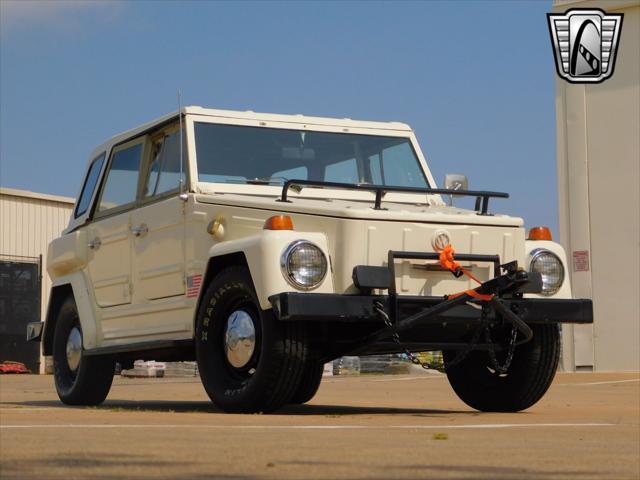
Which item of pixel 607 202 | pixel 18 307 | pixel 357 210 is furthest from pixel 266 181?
pixel 18 307

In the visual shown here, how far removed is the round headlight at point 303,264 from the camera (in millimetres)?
8398

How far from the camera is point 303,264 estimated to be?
8453mm

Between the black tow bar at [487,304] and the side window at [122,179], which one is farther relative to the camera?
the side window at [122,179]

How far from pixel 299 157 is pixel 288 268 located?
2.19 metres

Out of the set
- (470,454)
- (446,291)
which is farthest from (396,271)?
(470,454)

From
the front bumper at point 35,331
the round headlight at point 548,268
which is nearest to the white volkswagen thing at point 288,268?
the round headlight at point 548,268

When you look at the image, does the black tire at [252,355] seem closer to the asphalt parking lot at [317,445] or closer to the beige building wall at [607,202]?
the asphalt parking lot at [317,445]

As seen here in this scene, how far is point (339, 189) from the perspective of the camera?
10.0m

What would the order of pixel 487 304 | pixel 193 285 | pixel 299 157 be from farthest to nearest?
pixel 299 157 < pixel 193 285 < pixel 487 304

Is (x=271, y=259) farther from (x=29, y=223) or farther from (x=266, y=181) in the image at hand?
(x=29, y=223)

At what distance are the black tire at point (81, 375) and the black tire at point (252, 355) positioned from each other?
7.24 feet

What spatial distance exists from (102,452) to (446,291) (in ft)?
12.8

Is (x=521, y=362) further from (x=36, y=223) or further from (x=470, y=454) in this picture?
(x=36, y=223)

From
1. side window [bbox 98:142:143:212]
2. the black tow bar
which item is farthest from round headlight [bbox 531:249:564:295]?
side window [bbox 98:142:143:212]
